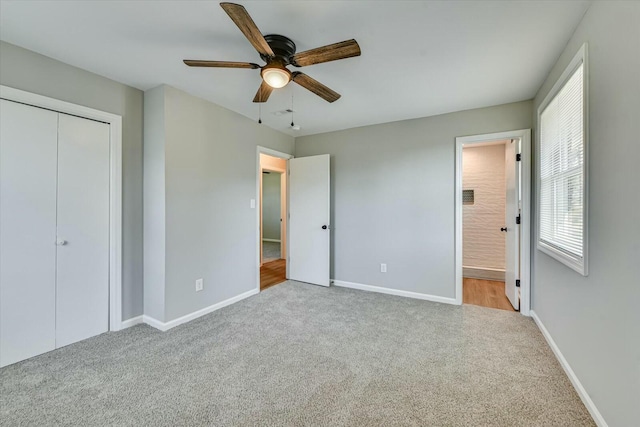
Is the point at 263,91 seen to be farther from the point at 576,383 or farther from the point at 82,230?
the point at 576,383

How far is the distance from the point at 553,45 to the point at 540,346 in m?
2.39

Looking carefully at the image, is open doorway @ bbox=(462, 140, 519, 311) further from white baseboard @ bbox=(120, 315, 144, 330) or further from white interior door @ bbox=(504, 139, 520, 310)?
white baseboard @ bbox=(120, 315, 144, 330)

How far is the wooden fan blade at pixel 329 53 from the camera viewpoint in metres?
1.47

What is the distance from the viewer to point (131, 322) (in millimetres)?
2666

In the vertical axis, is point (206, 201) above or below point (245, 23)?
below

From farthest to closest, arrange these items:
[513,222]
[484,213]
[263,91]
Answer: [484,213]
[513,222]
[263,91]

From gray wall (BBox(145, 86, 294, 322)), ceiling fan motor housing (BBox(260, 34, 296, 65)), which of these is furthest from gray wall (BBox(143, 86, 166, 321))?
ceiling fan motor housing (BBox(260, 34, 296, 65))

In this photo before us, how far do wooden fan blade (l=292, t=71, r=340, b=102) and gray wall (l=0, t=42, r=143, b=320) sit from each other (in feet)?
6.19

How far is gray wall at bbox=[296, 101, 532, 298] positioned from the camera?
10.8 feet

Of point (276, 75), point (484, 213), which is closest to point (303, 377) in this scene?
point (276, 75)

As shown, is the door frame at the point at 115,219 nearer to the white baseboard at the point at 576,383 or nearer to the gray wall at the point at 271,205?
the white baseboard at the point at 576,383

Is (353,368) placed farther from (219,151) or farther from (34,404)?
(219,151)

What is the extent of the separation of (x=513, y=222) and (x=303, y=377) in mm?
2898

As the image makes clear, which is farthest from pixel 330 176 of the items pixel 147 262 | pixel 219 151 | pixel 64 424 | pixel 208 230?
pixel 64 424
